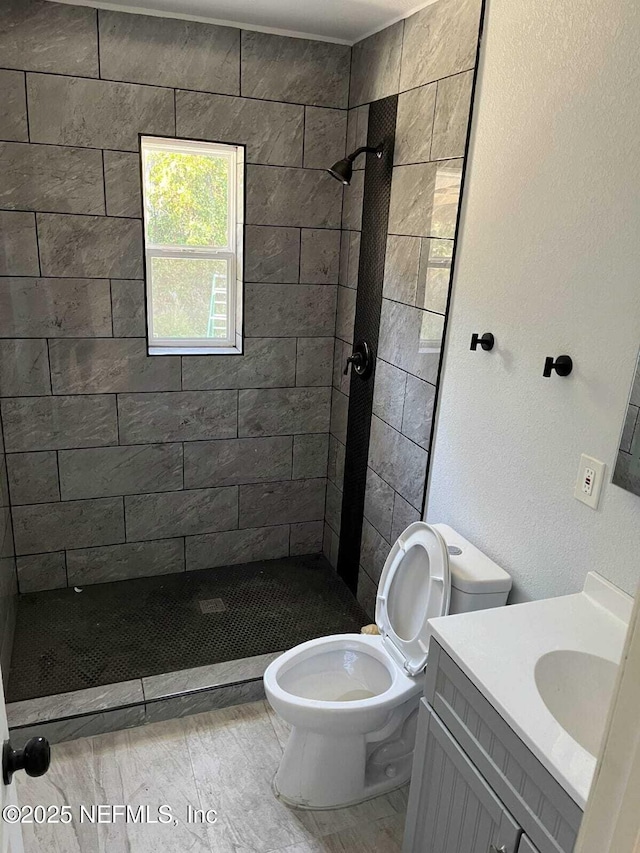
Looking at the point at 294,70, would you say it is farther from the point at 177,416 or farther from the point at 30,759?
the point at 30,759

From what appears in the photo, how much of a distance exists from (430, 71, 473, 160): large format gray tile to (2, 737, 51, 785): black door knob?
195 centimetres

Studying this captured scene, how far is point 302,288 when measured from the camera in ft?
9.64

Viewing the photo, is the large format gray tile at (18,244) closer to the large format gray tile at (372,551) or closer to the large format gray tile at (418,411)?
the large format gray tile at (418,411)

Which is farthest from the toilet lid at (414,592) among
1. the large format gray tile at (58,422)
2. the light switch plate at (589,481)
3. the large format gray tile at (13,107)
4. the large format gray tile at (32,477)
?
the large format gray tile at (13,107)

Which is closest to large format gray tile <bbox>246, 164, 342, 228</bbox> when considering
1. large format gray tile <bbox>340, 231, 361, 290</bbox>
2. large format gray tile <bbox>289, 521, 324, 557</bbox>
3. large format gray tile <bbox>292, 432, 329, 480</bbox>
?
large format gray tile <bbox>340, 231, 361, 290</bbox>

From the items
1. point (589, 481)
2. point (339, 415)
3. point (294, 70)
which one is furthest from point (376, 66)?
point (589, 481)

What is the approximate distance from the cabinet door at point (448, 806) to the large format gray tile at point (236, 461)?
173cm

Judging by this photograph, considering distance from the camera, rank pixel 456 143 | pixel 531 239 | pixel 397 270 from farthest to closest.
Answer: pixel 397 270 < pixel 456 143 < pixel 531 239

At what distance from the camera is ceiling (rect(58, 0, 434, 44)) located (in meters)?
2.25

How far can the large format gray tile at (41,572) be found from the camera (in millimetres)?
2869

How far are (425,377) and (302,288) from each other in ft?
3.00

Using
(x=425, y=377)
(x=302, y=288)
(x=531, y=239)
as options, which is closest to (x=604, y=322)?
(x=531, y=239)

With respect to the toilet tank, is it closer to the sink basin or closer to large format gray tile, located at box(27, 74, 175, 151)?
the sink basin

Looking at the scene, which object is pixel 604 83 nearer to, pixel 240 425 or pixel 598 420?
pixel 598 420
